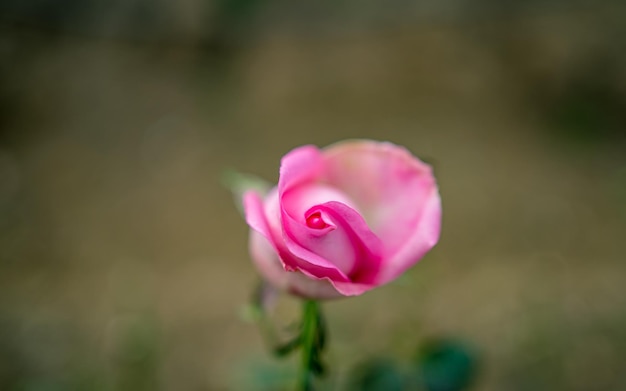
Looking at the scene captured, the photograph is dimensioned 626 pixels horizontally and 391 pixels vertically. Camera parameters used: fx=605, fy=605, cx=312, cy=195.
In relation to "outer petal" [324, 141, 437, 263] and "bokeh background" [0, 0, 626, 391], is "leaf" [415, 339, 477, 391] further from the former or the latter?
"outer petal" [324, 141, 437, 263]

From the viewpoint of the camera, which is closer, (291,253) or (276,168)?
(291,253)

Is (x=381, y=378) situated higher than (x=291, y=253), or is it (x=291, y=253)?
(x=291, y=253)

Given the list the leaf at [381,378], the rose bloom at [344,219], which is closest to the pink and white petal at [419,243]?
the rose bloom at [344,219]

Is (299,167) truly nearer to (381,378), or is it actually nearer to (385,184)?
(385,184)

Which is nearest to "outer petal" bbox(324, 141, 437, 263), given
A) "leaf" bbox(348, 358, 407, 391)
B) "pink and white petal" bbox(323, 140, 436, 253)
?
"pink and white petal" bbox(323, 140, 436, 253)

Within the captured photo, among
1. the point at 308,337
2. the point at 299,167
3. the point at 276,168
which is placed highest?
the point at 299,167

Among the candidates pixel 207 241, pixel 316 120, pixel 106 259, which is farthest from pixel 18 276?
pixel 316 120

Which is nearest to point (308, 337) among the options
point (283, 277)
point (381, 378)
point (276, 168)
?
point (283, 277)

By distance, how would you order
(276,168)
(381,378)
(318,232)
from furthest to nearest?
(276,168), (381,378), (318,232)

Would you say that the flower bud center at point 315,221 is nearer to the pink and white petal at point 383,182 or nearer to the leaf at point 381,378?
the pink and white petal at point 383,182
